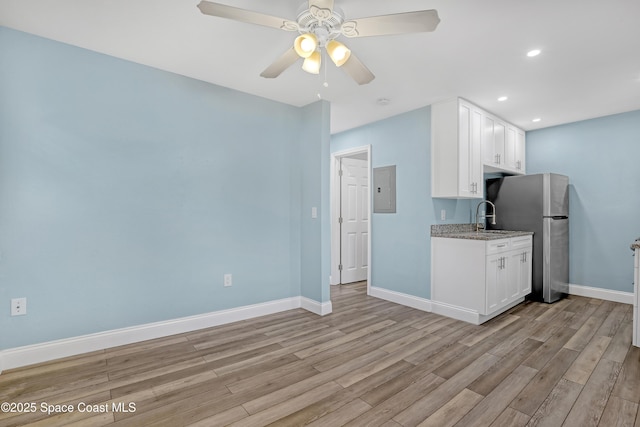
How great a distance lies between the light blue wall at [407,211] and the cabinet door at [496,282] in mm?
658

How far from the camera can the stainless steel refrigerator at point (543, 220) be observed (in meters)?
4.03

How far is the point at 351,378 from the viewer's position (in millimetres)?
2191

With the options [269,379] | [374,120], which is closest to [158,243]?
[269,379]

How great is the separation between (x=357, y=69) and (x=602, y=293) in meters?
4.62

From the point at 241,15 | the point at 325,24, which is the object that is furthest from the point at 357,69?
the point at 241,15

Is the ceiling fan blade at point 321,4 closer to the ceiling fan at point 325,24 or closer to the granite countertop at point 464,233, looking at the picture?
the ceiling fan at point 325,24

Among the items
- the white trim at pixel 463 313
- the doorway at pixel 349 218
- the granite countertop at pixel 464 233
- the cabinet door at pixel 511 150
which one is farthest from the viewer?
the doorway at pixel 349 218

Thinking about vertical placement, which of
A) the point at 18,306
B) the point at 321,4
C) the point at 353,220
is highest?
the point at 321,4

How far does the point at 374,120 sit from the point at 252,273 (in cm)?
267

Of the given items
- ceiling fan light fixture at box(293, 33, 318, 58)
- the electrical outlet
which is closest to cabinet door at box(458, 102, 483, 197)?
ceiling fan light fixture at box(293, 33, 318, 58)

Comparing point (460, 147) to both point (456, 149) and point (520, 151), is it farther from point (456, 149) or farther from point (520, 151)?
point (520, 151)

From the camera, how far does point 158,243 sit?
2.84 metres

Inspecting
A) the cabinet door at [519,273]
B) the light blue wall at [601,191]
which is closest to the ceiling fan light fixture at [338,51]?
the cabinet door at [519,273]

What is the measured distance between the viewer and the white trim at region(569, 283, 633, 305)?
396cm
